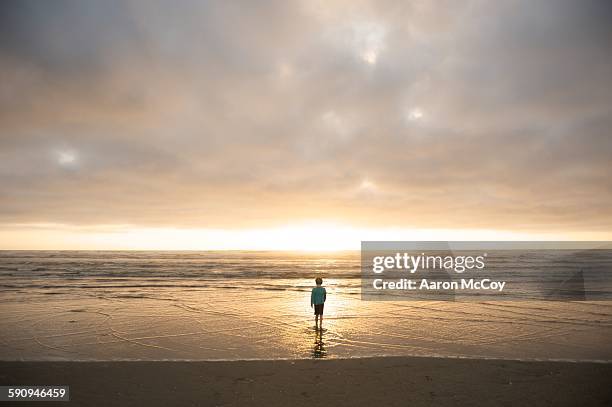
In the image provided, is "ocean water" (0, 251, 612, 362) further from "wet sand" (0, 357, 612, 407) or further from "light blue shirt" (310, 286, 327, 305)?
"light blue shirt" (310, 286, 327, 305)

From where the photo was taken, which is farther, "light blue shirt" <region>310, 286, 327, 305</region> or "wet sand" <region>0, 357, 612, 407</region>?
"light blue shirt" <region>310, 286, 327, 305</region>

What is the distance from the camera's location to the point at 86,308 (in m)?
22.2

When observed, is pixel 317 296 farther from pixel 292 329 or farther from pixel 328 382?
pixel 328 382

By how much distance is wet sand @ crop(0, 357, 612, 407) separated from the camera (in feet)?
27.0

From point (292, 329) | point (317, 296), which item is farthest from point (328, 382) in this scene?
point (292, 329)

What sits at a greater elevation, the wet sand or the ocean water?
the wet sand

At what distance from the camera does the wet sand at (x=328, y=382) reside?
823cm

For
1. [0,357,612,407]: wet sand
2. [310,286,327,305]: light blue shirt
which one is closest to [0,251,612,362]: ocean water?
[0,357,612,407]: wet sand

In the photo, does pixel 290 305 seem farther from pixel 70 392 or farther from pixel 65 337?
pixel 70 392

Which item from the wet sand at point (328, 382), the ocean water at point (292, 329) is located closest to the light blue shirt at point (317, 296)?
the ocean water at point (292, 329)

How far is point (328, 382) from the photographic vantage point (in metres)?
9.20

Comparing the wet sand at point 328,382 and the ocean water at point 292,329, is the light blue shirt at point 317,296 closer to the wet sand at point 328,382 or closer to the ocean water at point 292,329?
the ocean water at point 292,329

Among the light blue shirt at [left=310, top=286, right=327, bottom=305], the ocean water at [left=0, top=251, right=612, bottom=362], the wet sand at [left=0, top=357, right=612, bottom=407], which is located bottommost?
the ocean water at [left=0, top=251, right=612, bottom=362]

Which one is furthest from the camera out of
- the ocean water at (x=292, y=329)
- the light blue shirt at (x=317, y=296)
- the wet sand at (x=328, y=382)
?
the light blue shirt at (x=317, y=296)
